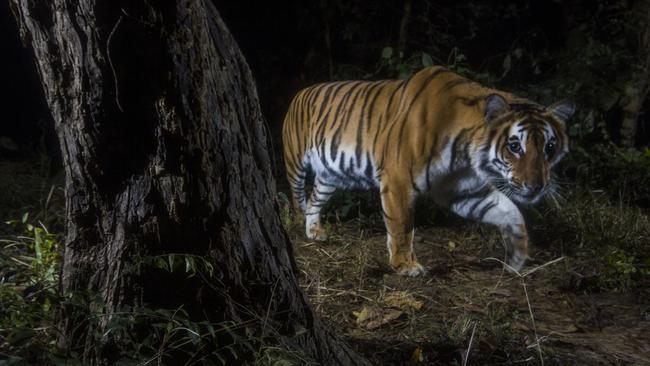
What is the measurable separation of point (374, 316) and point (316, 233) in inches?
61.5

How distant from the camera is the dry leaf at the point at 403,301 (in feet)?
10.7

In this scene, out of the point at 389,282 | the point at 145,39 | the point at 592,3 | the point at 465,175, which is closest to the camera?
the point at 145,39

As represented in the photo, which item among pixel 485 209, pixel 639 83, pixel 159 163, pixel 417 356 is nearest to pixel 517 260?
pixel 485 209

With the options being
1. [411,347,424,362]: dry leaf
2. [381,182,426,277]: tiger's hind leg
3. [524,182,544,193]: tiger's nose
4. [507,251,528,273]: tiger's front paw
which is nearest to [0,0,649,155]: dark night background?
[381,182,426,277]: tiger's hind leg

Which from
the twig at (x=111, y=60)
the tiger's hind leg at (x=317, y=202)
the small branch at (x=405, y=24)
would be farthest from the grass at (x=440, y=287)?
the small branch at (x=405, y=24)

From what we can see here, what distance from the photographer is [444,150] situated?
3.97 meters

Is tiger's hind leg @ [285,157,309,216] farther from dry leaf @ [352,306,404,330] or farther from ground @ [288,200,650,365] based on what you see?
dry leaf @ [352,306,404,330]

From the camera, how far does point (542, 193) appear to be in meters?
3.82

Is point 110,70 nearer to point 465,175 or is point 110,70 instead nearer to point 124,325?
point 124,325

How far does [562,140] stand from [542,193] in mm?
372

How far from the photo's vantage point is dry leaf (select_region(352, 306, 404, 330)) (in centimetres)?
302

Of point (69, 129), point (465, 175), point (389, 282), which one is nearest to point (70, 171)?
point (69, 129)

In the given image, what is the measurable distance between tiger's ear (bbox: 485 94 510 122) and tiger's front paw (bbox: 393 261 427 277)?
3.12ft

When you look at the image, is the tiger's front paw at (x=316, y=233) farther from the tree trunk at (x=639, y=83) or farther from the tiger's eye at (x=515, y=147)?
the tree trunk at (x=639, y=83)
